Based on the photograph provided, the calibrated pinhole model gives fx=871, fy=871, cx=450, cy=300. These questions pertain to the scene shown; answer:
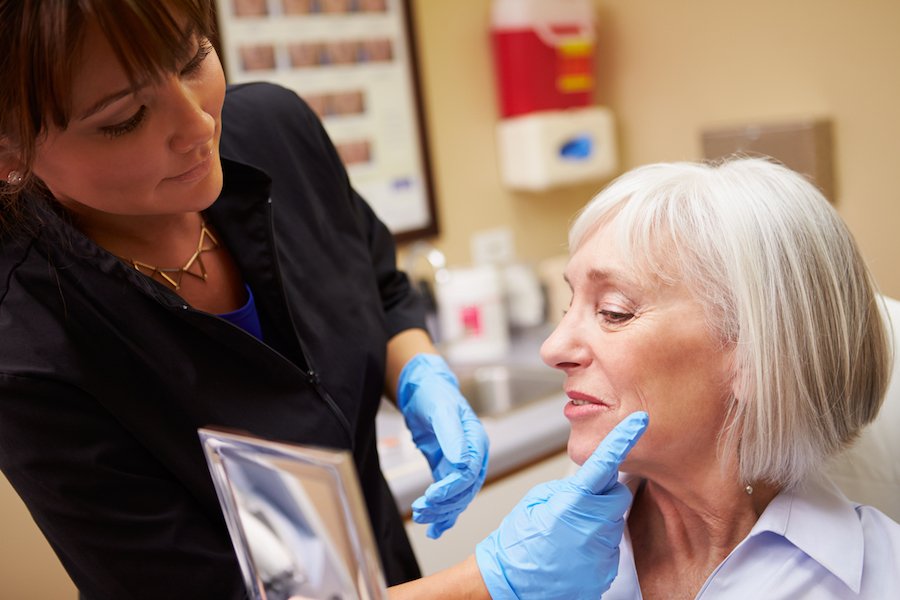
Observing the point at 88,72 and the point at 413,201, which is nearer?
the point at 88,72

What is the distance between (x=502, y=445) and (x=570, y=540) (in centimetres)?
101

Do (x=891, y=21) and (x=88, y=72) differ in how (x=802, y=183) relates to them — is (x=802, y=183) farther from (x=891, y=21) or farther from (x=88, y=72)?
(x=891, y=21)

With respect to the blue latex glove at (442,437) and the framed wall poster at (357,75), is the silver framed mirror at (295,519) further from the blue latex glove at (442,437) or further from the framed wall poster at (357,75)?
the framed wall poster at (357,75)

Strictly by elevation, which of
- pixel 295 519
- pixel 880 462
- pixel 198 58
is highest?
pixel 198 58

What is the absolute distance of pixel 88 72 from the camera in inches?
37.3

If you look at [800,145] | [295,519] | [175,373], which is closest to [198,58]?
[175,373]

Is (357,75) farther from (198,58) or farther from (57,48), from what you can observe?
(57,48)

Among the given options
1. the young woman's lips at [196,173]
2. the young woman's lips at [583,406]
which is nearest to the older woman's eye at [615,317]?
the young woman's lips at [583,406]

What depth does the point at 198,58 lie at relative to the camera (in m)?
1.08

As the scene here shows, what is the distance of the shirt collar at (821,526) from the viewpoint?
45.8 inches

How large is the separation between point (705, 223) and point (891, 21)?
1.53 meters

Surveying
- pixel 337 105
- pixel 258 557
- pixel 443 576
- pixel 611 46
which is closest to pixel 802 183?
pixel 443 576

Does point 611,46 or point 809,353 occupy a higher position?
point 611,46

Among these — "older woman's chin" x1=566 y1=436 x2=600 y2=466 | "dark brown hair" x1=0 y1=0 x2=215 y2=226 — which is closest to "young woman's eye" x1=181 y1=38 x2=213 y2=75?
"dark brown hair" x1=0 y1=0 x2=215 y2=226
